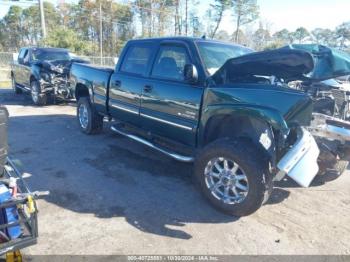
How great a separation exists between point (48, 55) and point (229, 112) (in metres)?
9.66

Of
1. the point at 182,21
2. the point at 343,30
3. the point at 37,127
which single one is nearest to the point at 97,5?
the point at 182,21

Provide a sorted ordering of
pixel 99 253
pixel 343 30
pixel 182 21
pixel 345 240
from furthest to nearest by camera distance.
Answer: pixel 182 21 → pixel 343 30 → pixel 345 240 → pixel 99 253

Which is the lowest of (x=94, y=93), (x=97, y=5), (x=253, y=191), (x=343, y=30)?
(x=253, y=191)

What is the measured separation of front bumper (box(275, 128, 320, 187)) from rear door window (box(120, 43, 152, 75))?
2.79m

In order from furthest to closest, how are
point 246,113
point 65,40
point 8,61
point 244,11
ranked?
point 244,11 → point 65,40 → point 8,61 → point 246,113

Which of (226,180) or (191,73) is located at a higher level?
(191,73)

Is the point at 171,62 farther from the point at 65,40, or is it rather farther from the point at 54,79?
the point at 65,40

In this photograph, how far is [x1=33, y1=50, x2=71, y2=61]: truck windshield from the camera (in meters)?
11.5

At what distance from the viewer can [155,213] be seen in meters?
3.81

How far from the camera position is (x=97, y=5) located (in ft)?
155

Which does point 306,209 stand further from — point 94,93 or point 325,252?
point 94,93

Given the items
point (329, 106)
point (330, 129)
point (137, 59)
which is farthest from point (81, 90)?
point (330, 129)

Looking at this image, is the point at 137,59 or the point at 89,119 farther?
the point at 89,119

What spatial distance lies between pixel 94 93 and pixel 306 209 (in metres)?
4.37
